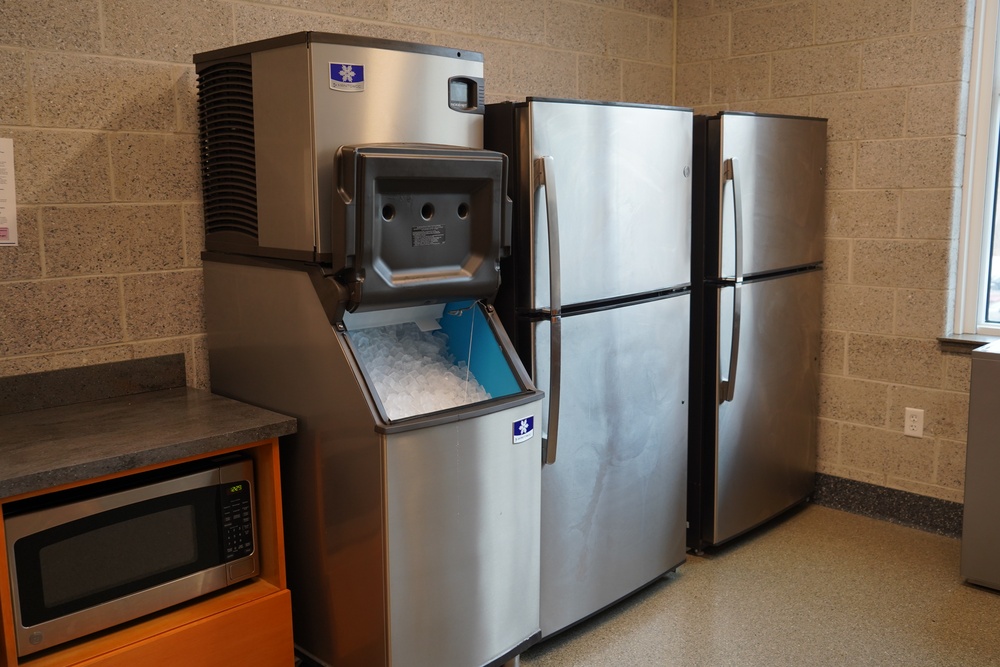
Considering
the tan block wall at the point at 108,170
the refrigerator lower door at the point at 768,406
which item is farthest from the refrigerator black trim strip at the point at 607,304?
the tan block wall at the point at 108,170

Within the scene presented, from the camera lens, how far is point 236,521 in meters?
2.12

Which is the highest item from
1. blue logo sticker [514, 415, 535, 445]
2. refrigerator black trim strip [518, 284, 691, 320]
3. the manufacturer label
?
the manufacturer label

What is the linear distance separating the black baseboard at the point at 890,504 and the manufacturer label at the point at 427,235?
2340 mm

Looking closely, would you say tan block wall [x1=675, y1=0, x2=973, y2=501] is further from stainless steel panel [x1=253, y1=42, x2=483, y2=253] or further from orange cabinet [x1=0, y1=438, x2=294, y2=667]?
orange cabinet [x1=0, y1=438, x2=294, y2=667]

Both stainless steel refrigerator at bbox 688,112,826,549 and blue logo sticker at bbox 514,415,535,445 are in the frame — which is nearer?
blue logo sticker at bbox 514,415,535,445

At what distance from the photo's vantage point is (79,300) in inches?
90.5

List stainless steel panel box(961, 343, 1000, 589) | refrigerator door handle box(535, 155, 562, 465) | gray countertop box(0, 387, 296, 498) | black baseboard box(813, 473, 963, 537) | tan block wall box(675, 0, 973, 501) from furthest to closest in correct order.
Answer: black baseboard box(813, 473, 963, 537), tan block wall box(675, 0, 973, 501), stainless steel panel box(961, 343, 1000, 589), refrigerator door handle box(535, 155, 562, 465), gray countertop box(0, 387, 296, 498)

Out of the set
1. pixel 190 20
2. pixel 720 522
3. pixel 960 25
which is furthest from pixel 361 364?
pixel 960 25

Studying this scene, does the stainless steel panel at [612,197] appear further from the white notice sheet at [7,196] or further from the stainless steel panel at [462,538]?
the white notice sheet at [7,196]

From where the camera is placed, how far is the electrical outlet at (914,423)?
342cm

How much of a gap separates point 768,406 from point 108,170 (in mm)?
2348

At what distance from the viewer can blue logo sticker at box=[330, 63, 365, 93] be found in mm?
1955

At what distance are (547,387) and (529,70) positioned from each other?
4.86 feet

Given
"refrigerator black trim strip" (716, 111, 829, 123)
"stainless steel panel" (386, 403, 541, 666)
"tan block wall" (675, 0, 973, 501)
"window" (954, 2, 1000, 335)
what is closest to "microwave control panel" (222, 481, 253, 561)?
"stainless steel panel" (386, 403, 541, 666)
